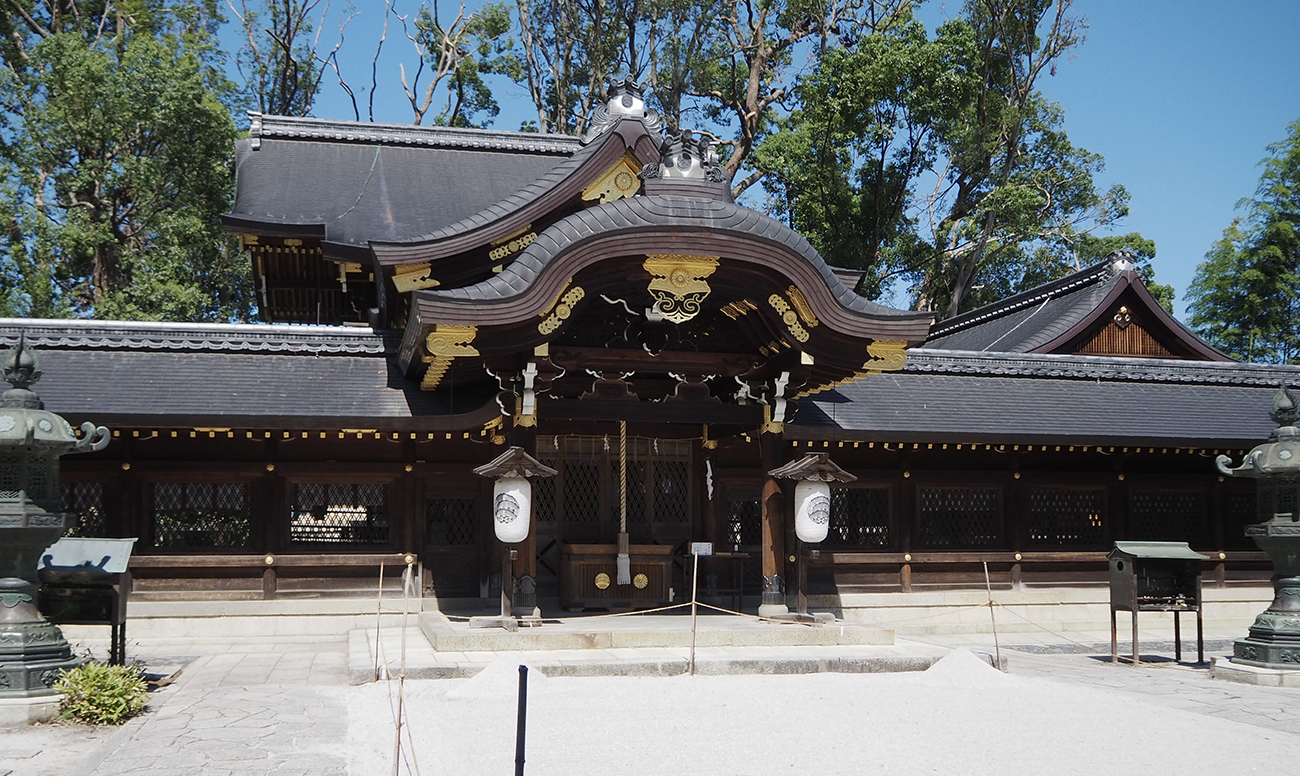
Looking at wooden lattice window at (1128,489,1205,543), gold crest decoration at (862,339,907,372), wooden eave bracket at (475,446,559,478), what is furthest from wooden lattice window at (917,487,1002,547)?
wooden eave bracket at (475,446,559,478)

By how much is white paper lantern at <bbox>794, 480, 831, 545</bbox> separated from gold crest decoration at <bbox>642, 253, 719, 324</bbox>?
7.68ft

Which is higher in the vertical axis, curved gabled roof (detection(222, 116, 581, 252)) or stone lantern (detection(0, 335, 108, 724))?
curved gabled roof (detection(222, 116, 581, 252))

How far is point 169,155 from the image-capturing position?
1031 inches

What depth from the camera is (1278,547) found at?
448 inches

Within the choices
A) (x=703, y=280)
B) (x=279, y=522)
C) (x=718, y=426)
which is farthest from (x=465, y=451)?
(x=703, y=280)

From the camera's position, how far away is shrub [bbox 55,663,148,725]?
819 cm

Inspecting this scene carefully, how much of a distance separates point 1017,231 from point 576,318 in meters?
21.4

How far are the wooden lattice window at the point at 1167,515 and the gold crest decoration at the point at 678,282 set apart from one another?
810 cm

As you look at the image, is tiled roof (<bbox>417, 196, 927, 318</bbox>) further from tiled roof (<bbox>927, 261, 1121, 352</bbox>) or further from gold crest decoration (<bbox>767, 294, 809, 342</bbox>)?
tiled roof (<bbox>927, 261, 1121, 352</bbox>)

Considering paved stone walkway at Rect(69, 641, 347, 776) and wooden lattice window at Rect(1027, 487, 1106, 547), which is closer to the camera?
paved stone walkway at Rect(69, 641, 347, 776)

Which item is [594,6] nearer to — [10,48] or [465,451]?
[10,48]

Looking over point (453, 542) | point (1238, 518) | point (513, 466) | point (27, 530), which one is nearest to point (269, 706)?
point (27, 530)

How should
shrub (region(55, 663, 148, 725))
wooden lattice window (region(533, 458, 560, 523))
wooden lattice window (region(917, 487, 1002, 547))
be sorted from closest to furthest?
shrub (region(55, 663, 148, 725))
wooden lattice window (region(533, 458, 560, 523))
wooden lattice window (region(917, 487, 1002, 547))

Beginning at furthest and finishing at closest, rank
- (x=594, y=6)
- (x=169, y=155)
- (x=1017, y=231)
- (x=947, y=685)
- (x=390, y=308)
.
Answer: (x=594, y=6), (x=1017, y=231), (x=169, y=155), (x=390, y=308), (x=947, y=685)
